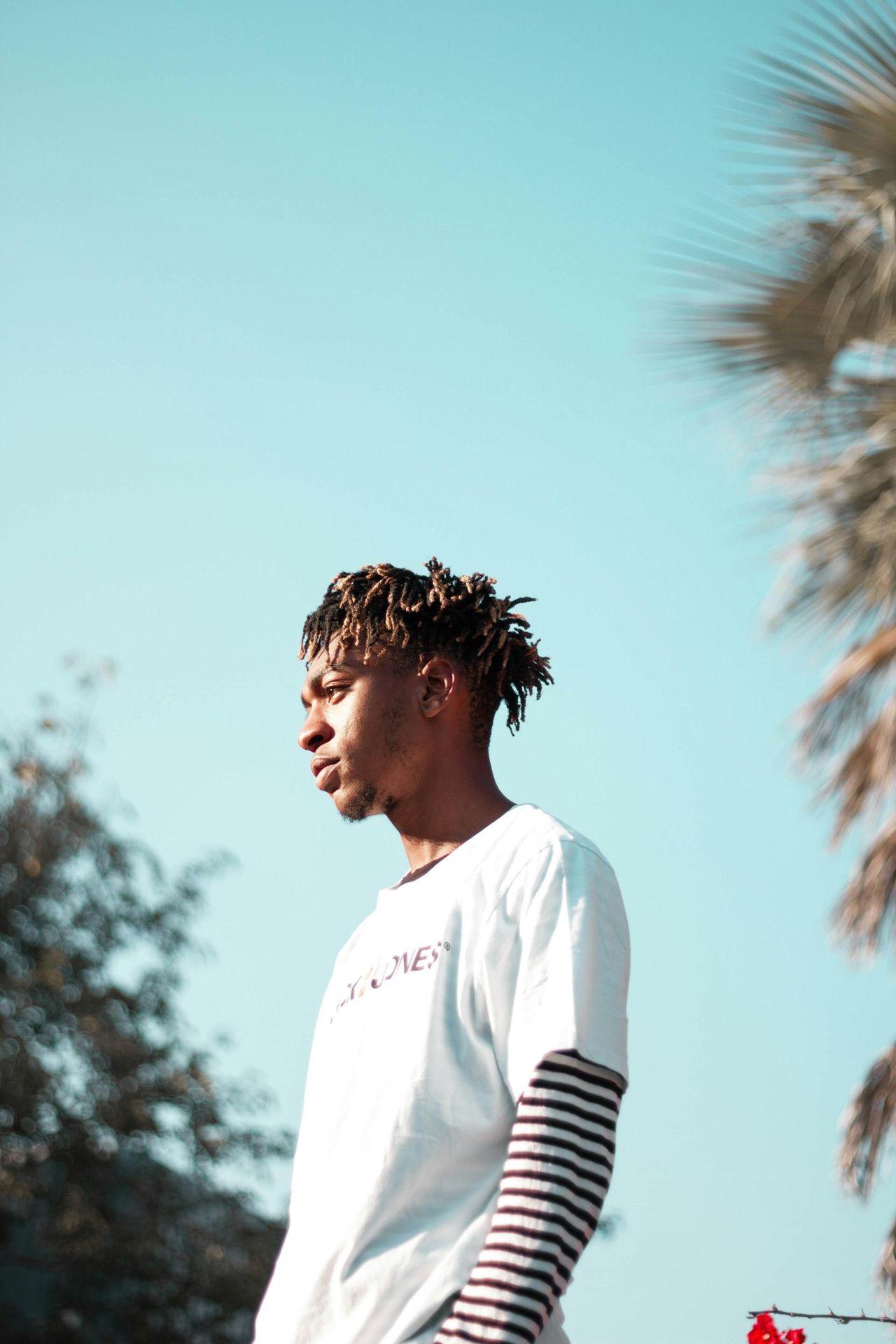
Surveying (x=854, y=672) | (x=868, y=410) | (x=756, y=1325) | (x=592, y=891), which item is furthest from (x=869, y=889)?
(x=592, y=891)

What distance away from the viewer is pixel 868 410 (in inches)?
203

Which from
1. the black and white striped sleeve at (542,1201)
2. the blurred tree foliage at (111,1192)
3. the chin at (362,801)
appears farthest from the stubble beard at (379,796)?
the blurred tree foliage at (111,1192)

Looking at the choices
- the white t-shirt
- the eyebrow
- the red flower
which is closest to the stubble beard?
the eyebrow

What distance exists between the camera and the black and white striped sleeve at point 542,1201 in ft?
4.88

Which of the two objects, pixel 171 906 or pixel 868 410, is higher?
pixel 171 906

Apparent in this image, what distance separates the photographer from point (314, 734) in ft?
7.43

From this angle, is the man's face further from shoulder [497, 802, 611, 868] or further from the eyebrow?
shoulder [497, 802, 611, 868]

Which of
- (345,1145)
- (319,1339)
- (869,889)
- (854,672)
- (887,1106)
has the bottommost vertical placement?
(319,1339)

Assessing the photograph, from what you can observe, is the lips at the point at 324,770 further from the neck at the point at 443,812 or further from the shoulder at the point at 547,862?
the shoulder at the point at 547,862

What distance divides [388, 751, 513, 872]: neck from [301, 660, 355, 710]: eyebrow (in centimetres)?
21

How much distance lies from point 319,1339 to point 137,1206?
1288 cm

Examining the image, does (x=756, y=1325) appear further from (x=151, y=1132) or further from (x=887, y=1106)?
(x=151, y=1132)

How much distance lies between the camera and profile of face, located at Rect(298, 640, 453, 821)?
221 cm

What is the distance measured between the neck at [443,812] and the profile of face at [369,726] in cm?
2
